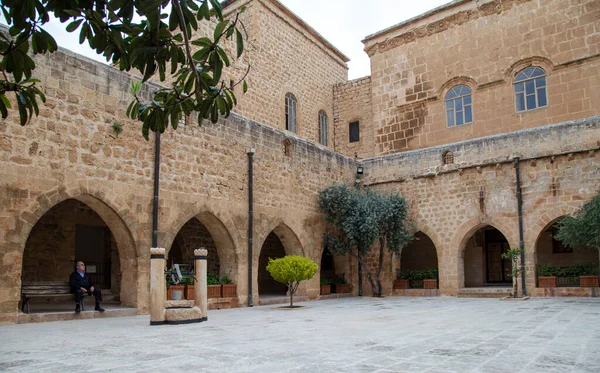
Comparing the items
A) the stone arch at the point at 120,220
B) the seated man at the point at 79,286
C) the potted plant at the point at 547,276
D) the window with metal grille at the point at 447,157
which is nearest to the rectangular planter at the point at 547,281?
the potted plant at the point at 547,276

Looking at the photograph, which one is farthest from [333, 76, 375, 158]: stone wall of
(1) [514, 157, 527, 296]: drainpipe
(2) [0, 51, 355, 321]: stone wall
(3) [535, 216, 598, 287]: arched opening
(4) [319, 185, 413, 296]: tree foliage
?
(2) [0, 51, 355, 321]: stone wall

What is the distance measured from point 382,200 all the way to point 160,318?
8.07m

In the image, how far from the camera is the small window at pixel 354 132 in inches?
862

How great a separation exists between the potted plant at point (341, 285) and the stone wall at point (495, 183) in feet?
3.81

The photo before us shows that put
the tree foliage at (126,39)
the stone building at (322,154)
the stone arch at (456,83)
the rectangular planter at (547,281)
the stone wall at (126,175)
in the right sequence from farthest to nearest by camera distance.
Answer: the stone arch at (456,83) → the rectangular planter at (547,281) → the stone building at (322,154) → the stone wall at (126,175) → the tree foliage at (126,39)

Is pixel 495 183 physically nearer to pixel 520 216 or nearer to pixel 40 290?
pixel 520 216

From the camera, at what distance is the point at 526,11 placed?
17.1m

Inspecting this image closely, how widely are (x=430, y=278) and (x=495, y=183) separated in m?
3.30

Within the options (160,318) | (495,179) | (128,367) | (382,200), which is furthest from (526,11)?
(128,367)

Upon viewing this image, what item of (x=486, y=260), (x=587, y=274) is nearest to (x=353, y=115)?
(x=486, y=260)

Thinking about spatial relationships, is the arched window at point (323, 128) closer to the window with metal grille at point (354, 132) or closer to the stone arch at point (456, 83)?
the window with metal grille at point (354, 132)

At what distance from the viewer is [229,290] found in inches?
462

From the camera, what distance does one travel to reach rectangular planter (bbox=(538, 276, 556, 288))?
13094 mm

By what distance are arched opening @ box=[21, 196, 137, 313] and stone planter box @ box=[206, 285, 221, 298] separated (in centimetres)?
181
